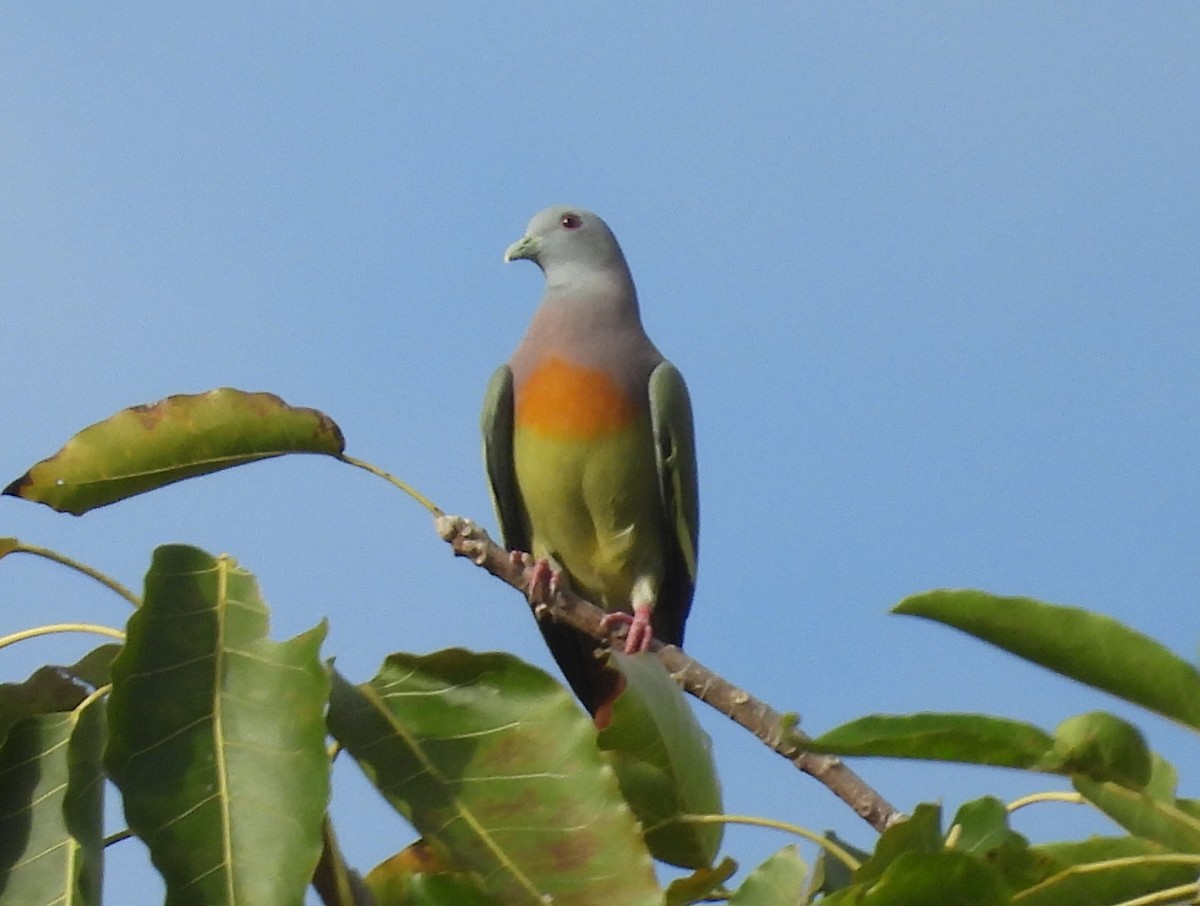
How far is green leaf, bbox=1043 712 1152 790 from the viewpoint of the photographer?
1391mm

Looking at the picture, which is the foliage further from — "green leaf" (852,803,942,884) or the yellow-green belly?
the yellow-green belly

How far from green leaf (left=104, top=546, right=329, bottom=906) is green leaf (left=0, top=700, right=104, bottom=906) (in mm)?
128

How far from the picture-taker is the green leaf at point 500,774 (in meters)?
1.67

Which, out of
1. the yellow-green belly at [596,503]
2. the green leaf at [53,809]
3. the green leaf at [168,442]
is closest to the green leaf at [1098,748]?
the green leaf at [53,809]

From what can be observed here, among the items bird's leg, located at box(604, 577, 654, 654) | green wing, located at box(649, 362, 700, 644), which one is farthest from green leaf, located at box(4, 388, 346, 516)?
green wing, located at box(649, 362, 700, 644)

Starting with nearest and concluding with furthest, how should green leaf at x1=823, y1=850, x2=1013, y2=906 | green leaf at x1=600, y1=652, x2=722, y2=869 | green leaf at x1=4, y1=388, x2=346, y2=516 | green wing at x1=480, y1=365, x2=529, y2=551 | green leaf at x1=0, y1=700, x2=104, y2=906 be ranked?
green leaf at x1=823, y1=850, x2=1013, y2=906, green leaf at x1=0, y1=700, x2=104, y2=906, green leaf at x1=600, y1=652, x2=722, y2=869, green leaf at x1=4, y1=388, x2=346, y2=516, green wing at x1=480, y1=365, x2=529, y2=551

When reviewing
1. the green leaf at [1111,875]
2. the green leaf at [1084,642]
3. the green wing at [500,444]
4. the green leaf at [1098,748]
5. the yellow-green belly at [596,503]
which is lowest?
the green leaf at [1111,875]

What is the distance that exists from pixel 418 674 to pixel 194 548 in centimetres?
31

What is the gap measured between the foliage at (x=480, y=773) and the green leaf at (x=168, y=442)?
0.14 m

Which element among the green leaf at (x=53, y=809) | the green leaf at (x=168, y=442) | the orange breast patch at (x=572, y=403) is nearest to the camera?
the green leaf at (x=53, y=809)

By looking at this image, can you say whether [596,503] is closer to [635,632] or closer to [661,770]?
[635,632]

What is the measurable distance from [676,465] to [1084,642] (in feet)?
12.3

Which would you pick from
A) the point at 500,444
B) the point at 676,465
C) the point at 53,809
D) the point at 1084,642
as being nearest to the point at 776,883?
the point at 1084,642

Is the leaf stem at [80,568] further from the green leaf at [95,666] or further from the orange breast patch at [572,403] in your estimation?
the orange breast patch at [572,403]
